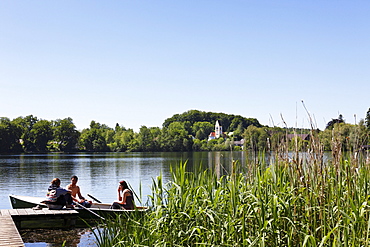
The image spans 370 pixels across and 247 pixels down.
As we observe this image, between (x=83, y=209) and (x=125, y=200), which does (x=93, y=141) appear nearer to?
(x=83, y=209)

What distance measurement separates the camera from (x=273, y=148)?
6.13 meters

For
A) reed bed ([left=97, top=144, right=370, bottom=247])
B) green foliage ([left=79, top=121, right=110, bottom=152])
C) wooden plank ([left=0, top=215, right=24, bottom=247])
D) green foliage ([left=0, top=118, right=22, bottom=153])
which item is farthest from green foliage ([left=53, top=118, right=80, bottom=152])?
reed bed ([left=97, top=144, right=370, bottom=247])

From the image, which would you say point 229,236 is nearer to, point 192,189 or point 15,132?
point 192,189

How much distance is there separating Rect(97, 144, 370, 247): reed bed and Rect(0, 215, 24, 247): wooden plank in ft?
8.80

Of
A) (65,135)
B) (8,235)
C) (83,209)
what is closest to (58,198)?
(83,209)

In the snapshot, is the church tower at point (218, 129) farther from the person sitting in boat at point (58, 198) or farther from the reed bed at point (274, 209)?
the reed bed at point (274, 209)

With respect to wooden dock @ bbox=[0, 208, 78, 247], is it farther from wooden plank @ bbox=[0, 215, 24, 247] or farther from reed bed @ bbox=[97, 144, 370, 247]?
reed bed @ bbox=[97, 144, 370, 247]

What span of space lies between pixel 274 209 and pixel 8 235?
581 centimetres

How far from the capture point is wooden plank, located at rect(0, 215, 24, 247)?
25.9 ft

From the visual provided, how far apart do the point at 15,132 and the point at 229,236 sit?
328 feet

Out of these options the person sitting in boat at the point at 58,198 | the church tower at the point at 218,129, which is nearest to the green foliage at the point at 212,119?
the church tower at the point at 218,129

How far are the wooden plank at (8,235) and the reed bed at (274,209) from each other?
2.68 m

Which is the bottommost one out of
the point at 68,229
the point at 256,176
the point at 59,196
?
the point at 68,229

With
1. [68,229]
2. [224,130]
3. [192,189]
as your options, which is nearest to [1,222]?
[68,229]
